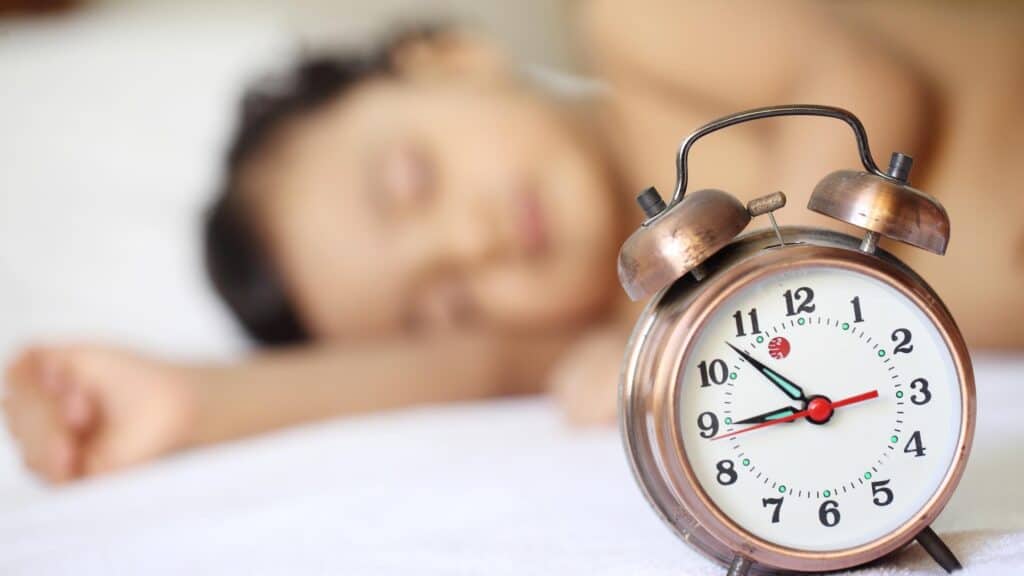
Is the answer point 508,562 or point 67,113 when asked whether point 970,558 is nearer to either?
point 508,562

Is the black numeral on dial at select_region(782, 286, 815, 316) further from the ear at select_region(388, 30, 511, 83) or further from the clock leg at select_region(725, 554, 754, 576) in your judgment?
the ear at select_region(388, 30, 511, 83)

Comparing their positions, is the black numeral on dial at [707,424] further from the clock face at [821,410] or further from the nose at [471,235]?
the nose at [471,235]

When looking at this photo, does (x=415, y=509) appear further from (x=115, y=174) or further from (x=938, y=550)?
(x=115, y=174)

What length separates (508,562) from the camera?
59 cm

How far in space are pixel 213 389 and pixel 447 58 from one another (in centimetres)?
74

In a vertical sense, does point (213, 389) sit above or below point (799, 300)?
below

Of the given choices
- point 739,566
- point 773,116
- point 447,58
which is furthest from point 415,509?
point 447,58

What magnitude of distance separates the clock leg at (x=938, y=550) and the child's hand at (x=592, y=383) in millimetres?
470

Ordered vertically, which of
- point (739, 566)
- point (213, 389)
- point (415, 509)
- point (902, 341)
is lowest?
point (213, 389)

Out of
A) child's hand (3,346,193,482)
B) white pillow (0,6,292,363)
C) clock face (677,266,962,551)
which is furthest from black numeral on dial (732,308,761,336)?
white pillow (0,6,292,363)

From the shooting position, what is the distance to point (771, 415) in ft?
1.62

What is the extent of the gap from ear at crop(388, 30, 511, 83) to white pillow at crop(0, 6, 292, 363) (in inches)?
9.0

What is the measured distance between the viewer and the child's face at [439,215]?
4.56 ft

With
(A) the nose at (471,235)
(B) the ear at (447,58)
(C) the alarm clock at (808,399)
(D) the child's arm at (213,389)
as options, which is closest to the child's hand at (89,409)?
(D) the child's arm at (213,389)
